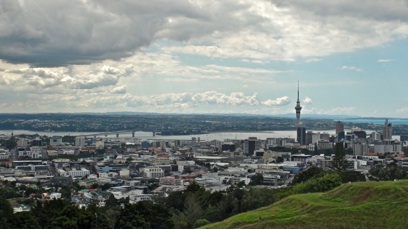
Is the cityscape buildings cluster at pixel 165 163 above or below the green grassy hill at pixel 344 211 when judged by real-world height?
below

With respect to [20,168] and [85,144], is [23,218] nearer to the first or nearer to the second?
[20,168]

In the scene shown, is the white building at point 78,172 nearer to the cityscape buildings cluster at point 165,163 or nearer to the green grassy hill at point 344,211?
the cityscape buildings cluster at point 165,163

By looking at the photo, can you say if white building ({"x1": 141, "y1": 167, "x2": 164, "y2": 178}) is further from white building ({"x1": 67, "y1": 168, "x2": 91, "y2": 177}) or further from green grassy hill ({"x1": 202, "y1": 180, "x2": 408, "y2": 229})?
green grassy hill ({"x1": 202, "y1": 180, "x2": 408, "y2": 229})

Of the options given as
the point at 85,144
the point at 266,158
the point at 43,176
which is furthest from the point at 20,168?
the point at 85,144

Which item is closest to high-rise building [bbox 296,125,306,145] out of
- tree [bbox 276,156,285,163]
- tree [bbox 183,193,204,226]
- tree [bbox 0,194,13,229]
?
tree [bbox 276,156,285,163]

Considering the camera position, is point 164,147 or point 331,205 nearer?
point 331,205

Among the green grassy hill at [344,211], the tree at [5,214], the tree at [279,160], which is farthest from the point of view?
the tree at [279,160]

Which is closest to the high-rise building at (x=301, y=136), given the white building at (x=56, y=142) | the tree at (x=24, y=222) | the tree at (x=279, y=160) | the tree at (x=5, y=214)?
the tree at (x=279, y=160)

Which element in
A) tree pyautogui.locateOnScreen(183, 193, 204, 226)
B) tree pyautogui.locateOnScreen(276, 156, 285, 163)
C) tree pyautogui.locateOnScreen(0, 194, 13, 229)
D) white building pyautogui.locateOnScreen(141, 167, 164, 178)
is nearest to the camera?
tree pyautogui.locateOnScreen(0, 194, 13, 229)
